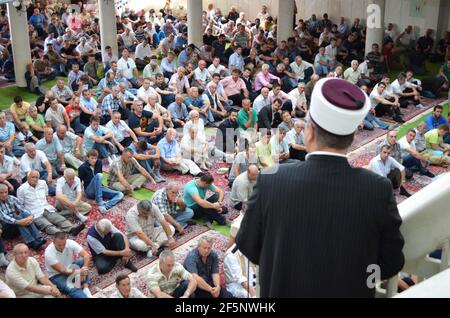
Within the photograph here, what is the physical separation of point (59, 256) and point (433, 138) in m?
6.87

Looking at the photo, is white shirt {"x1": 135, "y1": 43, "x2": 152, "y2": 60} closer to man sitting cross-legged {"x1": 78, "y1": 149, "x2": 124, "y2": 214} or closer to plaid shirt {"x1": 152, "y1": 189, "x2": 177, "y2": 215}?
man sitting cross-legged {"x1": 78, "y1": 149, "x2": 124, "y2": 214}

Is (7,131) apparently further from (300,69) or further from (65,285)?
(300,69)

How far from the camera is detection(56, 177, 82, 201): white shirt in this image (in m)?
8.45

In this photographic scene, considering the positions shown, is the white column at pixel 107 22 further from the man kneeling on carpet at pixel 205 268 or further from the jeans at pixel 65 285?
the man kneeling on carpet at pixel 205 268

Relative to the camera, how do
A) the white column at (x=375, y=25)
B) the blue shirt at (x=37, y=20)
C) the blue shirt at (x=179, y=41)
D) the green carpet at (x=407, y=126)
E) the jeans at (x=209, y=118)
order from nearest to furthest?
the green carpet at (x=407, y=126), the jeans at (x=209, y=118), the white column at (x=375, y=25), the blue shirt at (x=179, y=41), the blue shirt at (x=37, y=20)

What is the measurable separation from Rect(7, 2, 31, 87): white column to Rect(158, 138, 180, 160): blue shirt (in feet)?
19.7

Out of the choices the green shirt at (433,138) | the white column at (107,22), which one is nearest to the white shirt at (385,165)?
the green shirt at (433,138)

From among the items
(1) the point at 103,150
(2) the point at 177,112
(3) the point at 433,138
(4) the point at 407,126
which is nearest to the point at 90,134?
(1) the point at 103,150

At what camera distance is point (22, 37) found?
1440 centimetres

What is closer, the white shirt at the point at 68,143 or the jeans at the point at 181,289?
the jeans at the point at 181,289

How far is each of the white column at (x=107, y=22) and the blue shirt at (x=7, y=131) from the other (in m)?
6.31

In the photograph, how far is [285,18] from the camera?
1839cm

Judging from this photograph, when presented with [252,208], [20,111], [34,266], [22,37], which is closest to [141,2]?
[22,37]

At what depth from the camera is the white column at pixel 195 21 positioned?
56.2ft
